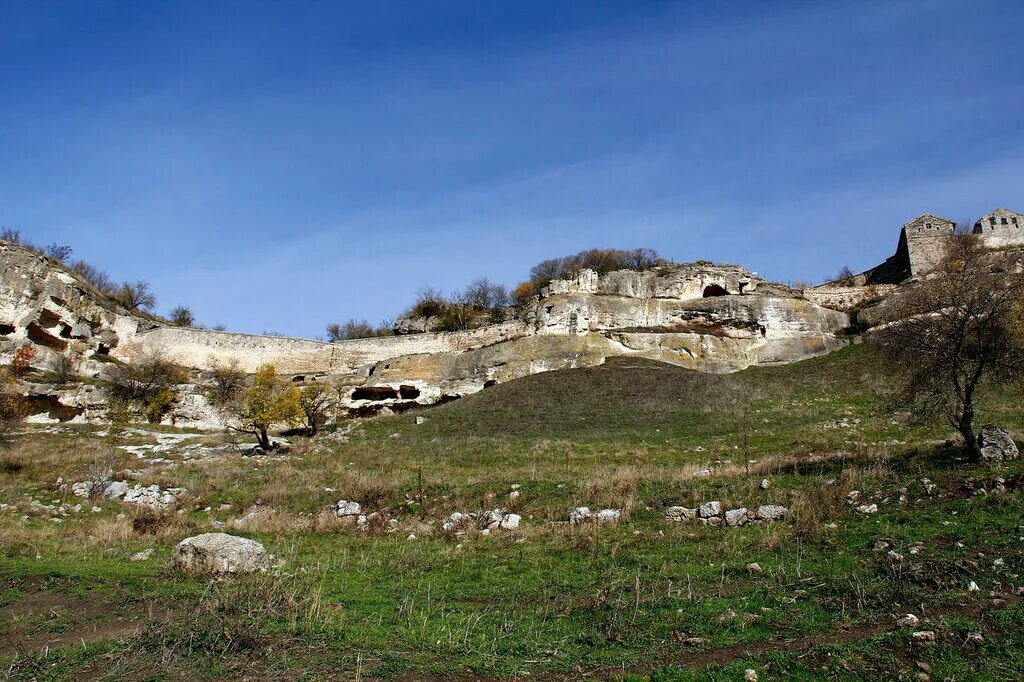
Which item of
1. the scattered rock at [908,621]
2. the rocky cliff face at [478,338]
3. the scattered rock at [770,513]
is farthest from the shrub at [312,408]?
the scattered rock at [908,621]

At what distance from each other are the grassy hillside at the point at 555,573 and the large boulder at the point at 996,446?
0.69 metres

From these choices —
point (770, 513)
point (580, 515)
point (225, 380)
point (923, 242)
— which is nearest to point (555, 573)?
point (580, 515)

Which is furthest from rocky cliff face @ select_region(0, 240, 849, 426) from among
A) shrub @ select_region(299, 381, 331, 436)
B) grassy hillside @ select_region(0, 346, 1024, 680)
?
grassy hillside @ select_region(0, 346, 1024, 680)

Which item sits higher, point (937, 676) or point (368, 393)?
point (368, 393)

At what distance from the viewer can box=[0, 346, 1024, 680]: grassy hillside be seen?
254 inches

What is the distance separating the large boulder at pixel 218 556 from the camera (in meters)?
10.1

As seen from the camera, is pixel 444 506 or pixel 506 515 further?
pixel 444 506

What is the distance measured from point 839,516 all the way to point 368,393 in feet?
104

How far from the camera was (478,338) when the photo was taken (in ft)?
147

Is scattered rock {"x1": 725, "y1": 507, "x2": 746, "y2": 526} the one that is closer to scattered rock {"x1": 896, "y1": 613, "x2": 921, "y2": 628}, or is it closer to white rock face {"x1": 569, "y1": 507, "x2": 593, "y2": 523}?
white rock face {"x1": 569, "y1": 507, "x2": 593, "y2": 523}

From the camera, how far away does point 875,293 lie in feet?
152

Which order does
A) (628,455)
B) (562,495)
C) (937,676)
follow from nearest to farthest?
(937,676) < (562,495) < (628,455)

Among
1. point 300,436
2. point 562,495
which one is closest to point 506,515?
point 562,495

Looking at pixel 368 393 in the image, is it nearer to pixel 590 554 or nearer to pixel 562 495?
pixel 562 495
